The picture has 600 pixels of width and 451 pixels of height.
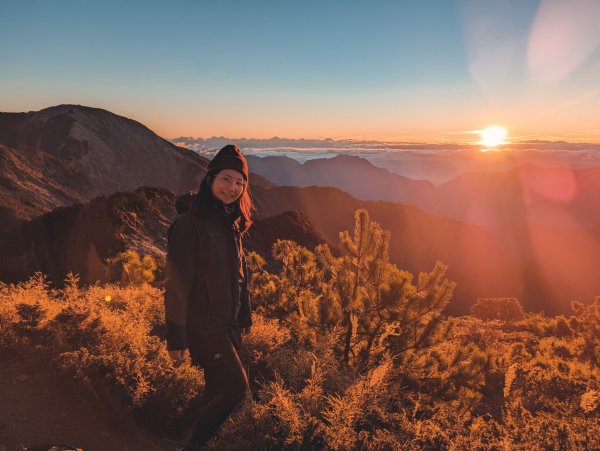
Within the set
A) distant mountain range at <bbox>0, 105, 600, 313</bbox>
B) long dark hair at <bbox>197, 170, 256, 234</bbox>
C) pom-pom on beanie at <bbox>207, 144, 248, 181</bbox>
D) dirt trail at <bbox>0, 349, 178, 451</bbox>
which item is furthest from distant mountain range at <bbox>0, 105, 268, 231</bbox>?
pom-pom on beanie at <bbox>207, 144, 248, 181</bbox>

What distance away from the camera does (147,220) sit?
25234 mm

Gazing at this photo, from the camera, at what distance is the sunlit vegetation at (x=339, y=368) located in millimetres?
3367

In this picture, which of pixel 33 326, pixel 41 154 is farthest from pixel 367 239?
pixel 41 154

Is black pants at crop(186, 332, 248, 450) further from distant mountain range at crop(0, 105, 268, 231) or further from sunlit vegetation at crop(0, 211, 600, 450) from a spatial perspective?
distant mountain range at crop(0, 105, 268, 231)

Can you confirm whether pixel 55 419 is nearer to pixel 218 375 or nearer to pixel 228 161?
pixel 218 375

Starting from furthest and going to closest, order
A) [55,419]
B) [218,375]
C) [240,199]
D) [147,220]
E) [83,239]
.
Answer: [147,220] → [83,239] → [55,419] → [240,199] → [218,375]

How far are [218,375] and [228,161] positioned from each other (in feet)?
4.69

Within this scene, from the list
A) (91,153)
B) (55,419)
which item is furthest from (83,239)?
(91,153)

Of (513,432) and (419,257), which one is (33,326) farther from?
(419,257)

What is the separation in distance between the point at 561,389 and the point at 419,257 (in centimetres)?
7318

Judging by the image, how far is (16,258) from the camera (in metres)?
19.3

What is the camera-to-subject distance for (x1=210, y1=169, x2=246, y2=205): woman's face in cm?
270

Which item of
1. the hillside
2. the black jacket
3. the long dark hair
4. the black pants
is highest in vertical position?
the long dark hair

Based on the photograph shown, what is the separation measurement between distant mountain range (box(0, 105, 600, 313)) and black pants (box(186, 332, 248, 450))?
15.8 metres
